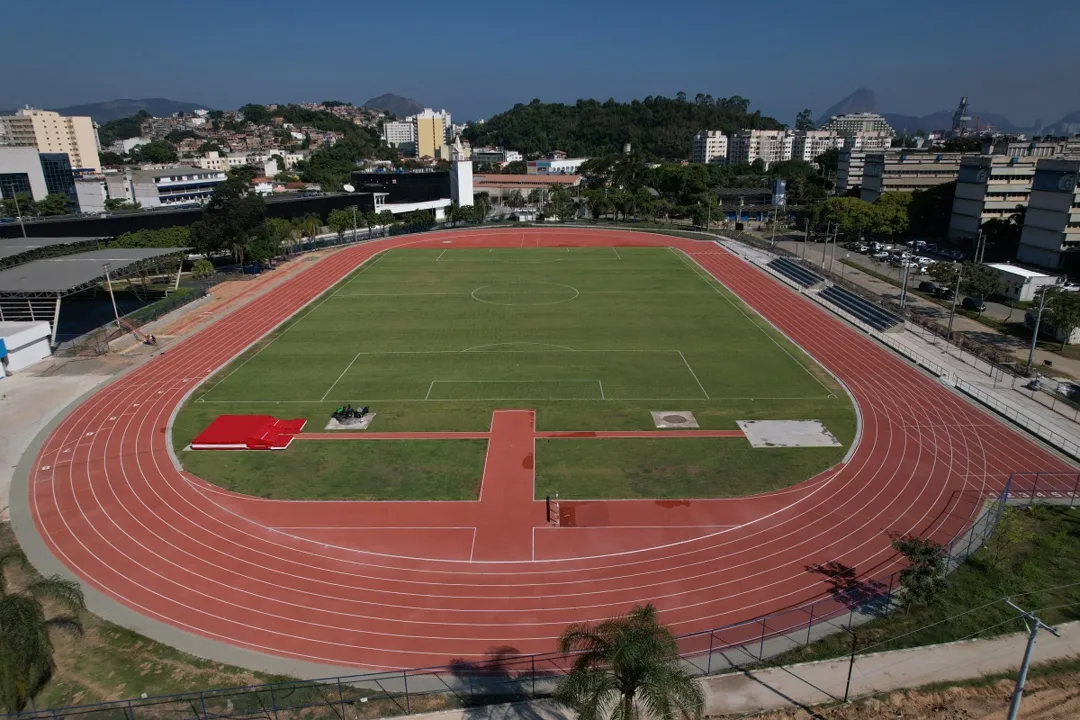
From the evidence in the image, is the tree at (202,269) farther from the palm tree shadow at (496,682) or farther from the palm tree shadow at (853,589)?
the palm tree shadow at (853,589)

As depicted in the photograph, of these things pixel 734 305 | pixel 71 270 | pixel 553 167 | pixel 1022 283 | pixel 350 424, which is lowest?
pixel 350 424

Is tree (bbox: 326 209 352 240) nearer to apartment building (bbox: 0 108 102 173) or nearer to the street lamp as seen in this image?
the street lamp

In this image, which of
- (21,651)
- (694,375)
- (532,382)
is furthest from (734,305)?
(21,651)

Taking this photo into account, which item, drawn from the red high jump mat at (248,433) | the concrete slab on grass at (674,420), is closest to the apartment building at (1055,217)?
the concrete slab on grass at (674,420)

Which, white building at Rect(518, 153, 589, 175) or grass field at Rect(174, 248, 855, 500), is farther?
white building at Rect(518, 153, 589, 175)

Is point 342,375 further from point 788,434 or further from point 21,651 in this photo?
point 21,651

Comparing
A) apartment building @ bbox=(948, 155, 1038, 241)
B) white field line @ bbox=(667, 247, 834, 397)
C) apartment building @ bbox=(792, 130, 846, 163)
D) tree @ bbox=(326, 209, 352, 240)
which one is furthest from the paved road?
apartment building @ bbox=(792, 130, 846, 163)

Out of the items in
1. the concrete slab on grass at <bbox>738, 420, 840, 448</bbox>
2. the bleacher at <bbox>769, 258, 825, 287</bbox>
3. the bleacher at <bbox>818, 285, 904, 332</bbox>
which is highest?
the bleacher at <bbox>769, 258, 825, 287</bbox>
